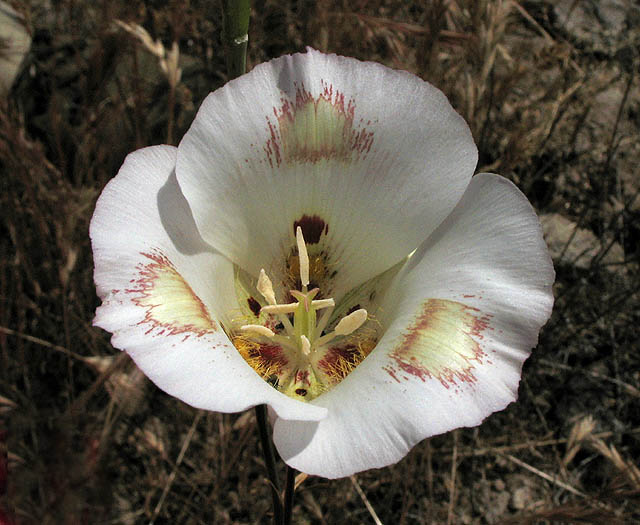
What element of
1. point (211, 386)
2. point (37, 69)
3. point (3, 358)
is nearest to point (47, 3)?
point (37, 69)

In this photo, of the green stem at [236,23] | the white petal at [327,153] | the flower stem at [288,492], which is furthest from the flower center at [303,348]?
the green stem at [236,23]

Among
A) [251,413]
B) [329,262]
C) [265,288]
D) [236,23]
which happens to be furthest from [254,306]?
[236,23]

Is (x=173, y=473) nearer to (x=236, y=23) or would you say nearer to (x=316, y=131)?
(x=316, y=131)

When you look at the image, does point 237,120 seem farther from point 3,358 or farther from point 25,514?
point 3,358

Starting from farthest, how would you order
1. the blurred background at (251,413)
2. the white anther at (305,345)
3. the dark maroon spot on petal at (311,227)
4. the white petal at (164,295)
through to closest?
1. the blurred background at (251,413)
2. the dark maroon spot on petal at (311,227)
3. the white anther at (305,345)
4. the white petal at (164,295)

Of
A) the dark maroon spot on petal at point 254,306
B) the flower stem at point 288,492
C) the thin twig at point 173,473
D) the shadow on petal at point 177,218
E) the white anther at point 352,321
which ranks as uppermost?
the shadow on petal at point 177,218

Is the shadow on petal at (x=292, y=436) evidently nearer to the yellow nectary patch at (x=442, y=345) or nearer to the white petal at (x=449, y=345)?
the white petal at (x=449, y=345)
